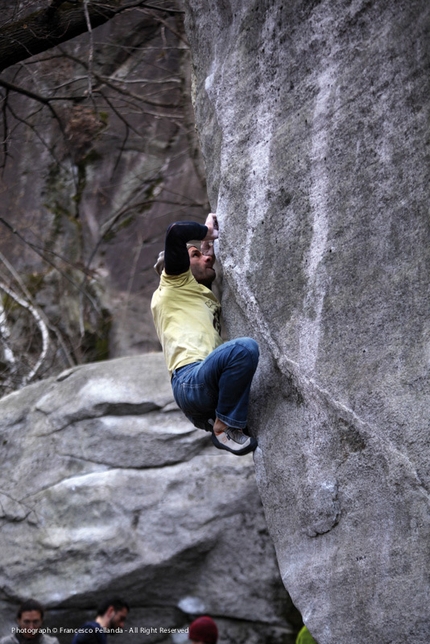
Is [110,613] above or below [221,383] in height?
below

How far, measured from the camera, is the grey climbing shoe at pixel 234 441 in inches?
139

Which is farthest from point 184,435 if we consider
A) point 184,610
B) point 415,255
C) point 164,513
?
point 415,255

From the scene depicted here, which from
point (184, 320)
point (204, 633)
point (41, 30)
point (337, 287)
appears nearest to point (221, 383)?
point (184, 320)

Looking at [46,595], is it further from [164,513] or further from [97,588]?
[164,513]

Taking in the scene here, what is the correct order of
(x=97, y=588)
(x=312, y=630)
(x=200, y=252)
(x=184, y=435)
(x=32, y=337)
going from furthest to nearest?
(x=32, y=337), (x=184, y=435), (x=97, y=588), (x=200, y=252), (x=312, y=630)

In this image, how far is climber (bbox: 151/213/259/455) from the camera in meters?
3.35

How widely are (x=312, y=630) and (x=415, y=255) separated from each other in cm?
151

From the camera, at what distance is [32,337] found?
361 inches

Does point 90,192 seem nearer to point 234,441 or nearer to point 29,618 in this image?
point 29,618

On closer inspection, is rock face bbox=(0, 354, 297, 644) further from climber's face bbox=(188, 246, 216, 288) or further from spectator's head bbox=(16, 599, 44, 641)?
climber's face bbox=(188, 246, 216, 288)

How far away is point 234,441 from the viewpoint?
3568 millimetres

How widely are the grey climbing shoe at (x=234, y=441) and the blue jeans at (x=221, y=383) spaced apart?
0.08 metres

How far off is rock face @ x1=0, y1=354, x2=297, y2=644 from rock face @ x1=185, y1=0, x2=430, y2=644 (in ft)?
9.05

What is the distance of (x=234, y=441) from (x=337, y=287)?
0.80 meters
